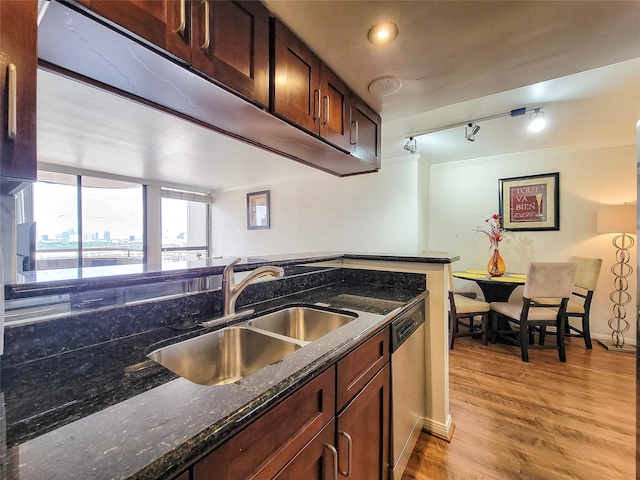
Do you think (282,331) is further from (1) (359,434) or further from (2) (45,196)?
(2) (45,196)

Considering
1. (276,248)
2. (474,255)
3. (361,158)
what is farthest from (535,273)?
(276,248)

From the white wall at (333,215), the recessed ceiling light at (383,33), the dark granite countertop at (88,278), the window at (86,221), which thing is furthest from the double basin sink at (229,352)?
the window at (86,221)

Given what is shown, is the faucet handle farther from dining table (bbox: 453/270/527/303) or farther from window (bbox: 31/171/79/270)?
window (bbox: 31/171/79/270)

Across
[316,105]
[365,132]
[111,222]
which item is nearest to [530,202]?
[365,132]

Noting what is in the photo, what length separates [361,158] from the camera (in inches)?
72.2

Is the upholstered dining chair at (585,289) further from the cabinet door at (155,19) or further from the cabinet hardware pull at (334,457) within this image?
the cabinet door at (155,19)

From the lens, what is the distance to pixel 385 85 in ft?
5.22

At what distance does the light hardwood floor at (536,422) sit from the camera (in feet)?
5.08

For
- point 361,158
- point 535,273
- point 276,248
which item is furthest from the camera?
point 276,248

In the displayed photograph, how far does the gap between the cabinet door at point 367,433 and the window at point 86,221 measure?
4.94 metres

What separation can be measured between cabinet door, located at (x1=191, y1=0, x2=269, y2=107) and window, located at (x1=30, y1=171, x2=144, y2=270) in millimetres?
4584

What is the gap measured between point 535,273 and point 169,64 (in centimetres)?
332

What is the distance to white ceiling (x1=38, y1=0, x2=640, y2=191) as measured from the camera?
43.9 inches

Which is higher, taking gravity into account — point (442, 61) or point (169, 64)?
point (442, 61)
